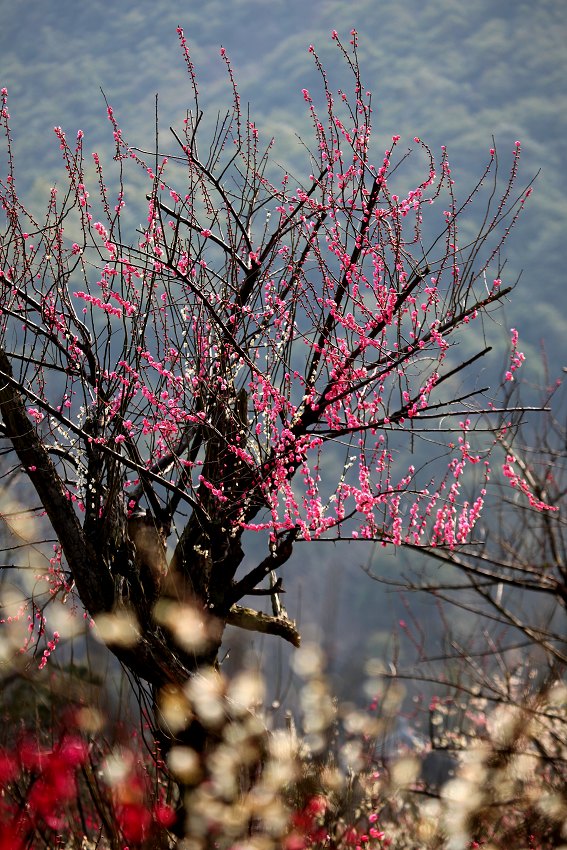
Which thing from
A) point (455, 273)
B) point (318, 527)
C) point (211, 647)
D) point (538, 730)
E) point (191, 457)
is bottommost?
point (538, 730)

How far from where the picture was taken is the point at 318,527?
7.14m

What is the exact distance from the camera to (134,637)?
5.87 meters

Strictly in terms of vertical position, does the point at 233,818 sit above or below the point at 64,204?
below

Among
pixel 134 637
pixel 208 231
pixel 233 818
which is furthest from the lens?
pixel 208 231

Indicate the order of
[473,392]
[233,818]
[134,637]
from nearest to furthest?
[233,818] < [134,637] < [473,392]

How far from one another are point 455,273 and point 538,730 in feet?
12.3

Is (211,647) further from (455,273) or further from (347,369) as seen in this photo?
(455,273)

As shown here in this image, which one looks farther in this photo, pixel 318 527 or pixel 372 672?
pixel 318 527

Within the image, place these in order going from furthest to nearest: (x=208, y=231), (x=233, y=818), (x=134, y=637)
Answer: (x=208, y=231), (x=134, y=637), (x=233, y=818)

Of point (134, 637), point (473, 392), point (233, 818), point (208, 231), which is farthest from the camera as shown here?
point (208, 231)

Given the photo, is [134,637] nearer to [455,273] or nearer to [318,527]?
[318,527]

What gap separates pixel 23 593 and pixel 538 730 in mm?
4400

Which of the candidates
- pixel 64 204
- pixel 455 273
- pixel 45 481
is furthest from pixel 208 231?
pixel 45 481

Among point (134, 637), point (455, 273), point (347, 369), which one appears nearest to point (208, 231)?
point (347, 369)
